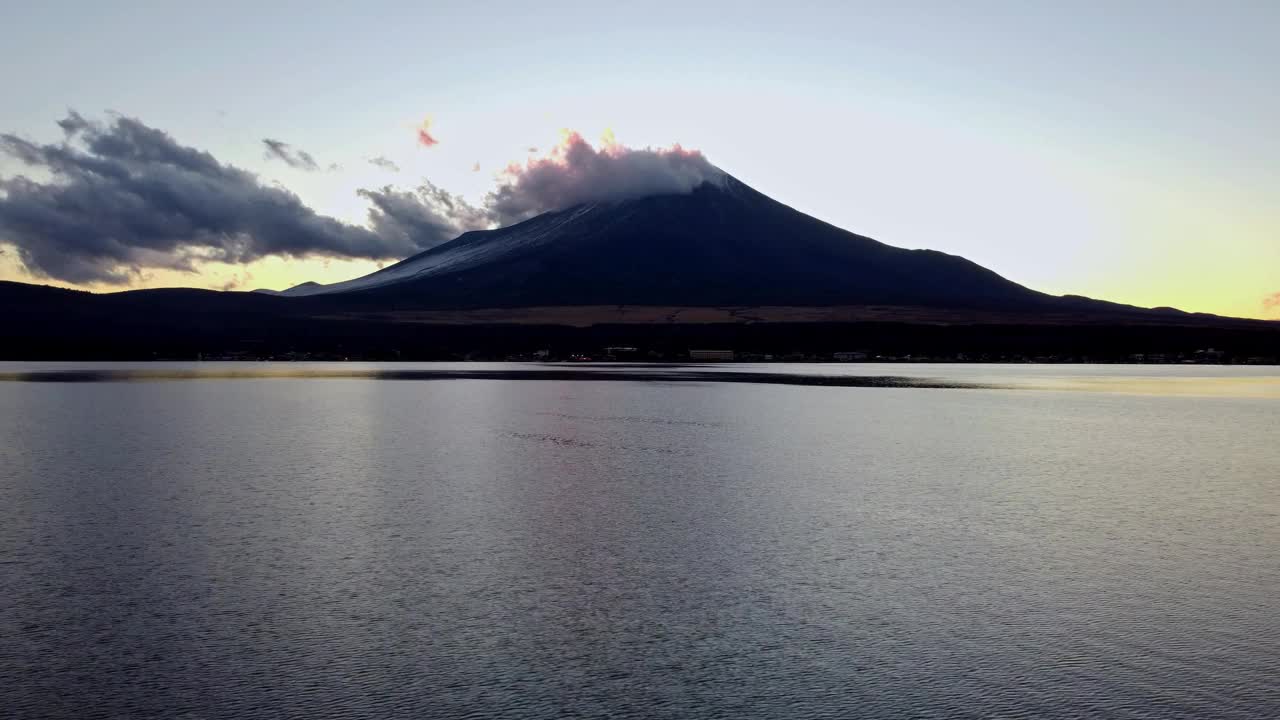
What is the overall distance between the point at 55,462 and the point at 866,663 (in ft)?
89.8

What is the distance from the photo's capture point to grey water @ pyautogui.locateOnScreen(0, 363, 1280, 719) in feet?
34.7

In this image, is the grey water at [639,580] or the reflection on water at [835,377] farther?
the reflection on water at [835,377]

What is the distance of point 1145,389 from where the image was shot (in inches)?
3260

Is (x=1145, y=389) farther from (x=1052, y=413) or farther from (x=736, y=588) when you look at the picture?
(x=736, y=588)

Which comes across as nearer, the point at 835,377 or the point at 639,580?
the point at 639,580

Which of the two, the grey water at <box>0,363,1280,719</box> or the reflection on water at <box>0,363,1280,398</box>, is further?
the reflection on water at <box>0,363,1280,398</box>

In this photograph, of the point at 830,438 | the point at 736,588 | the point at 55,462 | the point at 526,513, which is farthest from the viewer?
the point at 830,438

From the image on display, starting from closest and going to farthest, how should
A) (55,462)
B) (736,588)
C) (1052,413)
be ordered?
(736,588) < (55,462) < (1052,413)

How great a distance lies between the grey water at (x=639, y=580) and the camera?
1057 cm

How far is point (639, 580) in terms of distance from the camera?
1556 cm

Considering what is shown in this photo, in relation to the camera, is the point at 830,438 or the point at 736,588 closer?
the point at 736,588

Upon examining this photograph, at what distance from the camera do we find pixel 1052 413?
53.0 m

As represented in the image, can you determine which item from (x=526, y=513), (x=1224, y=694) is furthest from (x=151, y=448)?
(x=1224, y=694)

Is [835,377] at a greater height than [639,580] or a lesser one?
greater
